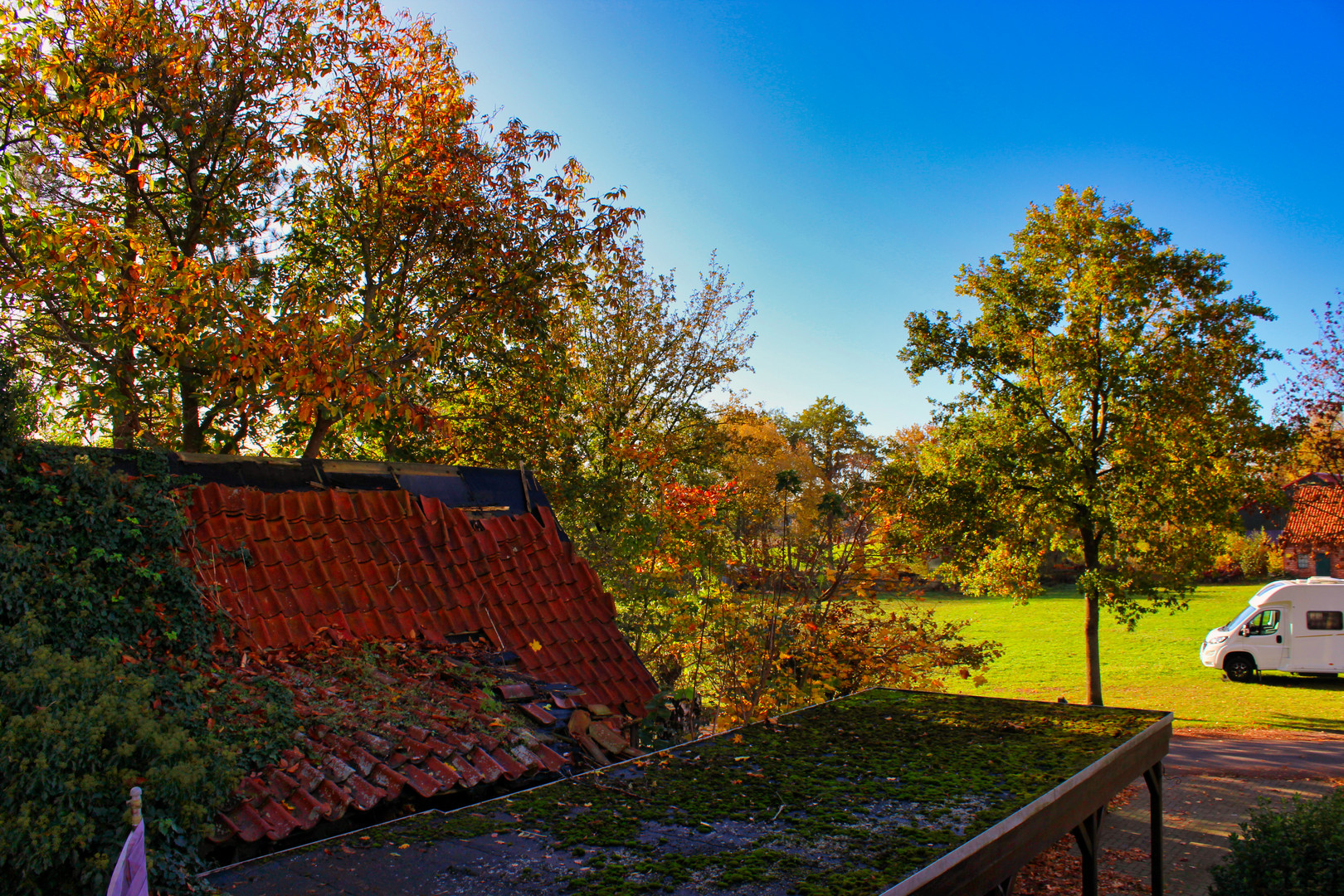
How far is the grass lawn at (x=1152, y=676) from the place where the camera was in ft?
63.6

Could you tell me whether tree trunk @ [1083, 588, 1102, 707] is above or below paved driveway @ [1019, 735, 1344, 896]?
above

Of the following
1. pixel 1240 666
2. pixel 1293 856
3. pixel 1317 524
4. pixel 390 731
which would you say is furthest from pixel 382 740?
pixel 1240 666

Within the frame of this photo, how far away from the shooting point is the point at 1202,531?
15648mm

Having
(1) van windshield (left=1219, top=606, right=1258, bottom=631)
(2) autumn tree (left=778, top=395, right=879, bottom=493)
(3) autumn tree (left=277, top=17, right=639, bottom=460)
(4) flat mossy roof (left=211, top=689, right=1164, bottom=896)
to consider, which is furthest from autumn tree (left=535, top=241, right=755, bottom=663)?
(2) autumn tree (left=778, top=395, right=879, bottom=493)

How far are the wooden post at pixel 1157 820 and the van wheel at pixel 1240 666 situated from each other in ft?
68.7

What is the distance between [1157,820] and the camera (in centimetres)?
637

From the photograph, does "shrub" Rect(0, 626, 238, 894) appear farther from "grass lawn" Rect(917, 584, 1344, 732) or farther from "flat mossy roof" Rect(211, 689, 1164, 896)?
"grass lawn" Rect(917, 584, 1344, 732)

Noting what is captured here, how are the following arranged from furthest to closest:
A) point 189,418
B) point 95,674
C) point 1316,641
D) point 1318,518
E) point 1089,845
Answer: point 1316,641
point 1318,518
point 189,418
point 1089,845
point 95,674

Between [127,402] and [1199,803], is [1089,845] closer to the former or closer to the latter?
[1199,803]

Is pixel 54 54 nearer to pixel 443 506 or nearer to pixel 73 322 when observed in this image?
pixel 73 322

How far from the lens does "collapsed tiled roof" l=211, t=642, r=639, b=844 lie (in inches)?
146

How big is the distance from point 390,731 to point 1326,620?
1041 inches

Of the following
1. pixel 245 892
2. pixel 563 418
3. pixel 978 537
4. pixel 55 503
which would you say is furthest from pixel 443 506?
pixel 978 537

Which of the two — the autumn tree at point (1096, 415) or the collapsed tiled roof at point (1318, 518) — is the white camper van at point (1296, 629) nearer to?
the collapsed tiled roof at point (1318, 518)
